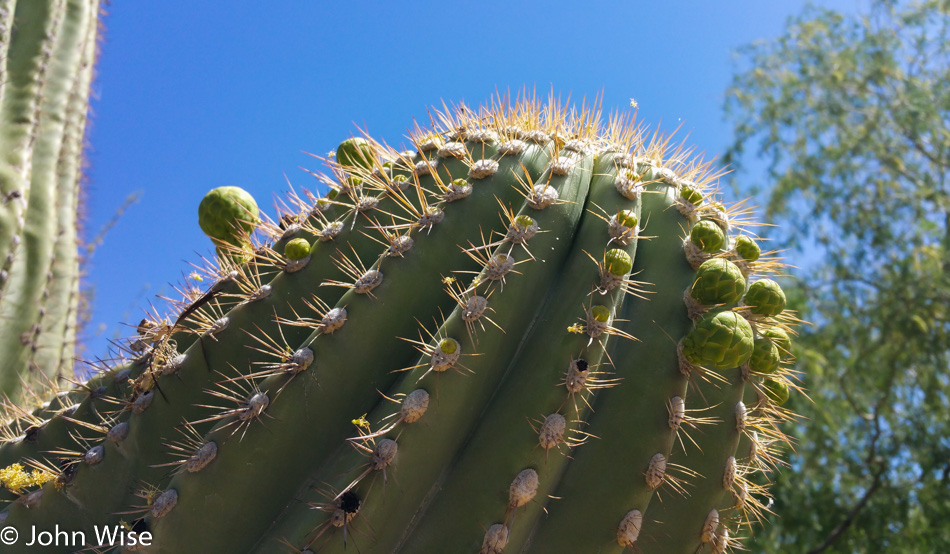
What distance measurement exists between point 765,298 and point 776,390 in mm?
371

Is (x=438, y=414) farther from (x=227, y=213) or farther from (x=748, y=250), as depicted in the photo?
(x=227, y=213)

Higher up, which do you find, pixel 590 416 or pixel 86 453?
pixel 590 416

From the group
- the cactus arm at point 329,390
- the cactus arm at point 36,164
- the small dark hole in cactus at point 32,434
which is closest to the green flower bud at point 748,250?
the cactus arm at point 329,390

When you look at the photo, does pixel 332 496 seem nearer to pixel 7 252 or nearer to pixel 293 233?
pixel 293 233

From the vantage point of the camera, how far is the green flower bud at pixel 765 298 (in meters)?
1.87

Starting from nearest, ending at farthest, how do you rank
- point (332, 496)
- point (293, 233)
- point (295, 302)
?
point (332, 496) → point (295, 302) → point (293, 233)

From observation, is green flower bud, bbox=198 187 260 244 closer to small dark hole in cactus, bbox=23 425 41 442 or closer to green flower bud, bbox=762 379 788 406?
small dark hole in cactus, bbox=23 425 41 442

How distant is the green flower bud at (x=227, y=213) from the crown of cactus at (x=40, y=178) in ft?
4.87

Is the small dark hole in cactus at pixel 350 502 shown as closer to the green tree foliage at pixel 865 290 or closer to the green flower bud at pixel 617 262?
the green flower bud at pixel 617 262

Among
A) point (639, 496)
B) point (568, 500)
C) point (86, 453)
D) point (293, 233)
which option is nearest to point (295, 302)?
point (293, 233)

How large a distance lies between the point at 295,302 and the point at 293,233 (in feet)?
0.83

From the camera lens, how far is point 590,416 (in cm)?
176

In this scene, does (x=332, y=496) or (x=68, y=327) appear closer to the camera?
(x=332, y=496)

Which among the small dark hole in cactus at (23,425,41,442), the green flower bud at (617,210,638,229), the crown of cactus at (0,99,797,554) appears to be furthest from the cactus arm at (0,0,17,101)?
the green flower bud at (617,210,638,229)
